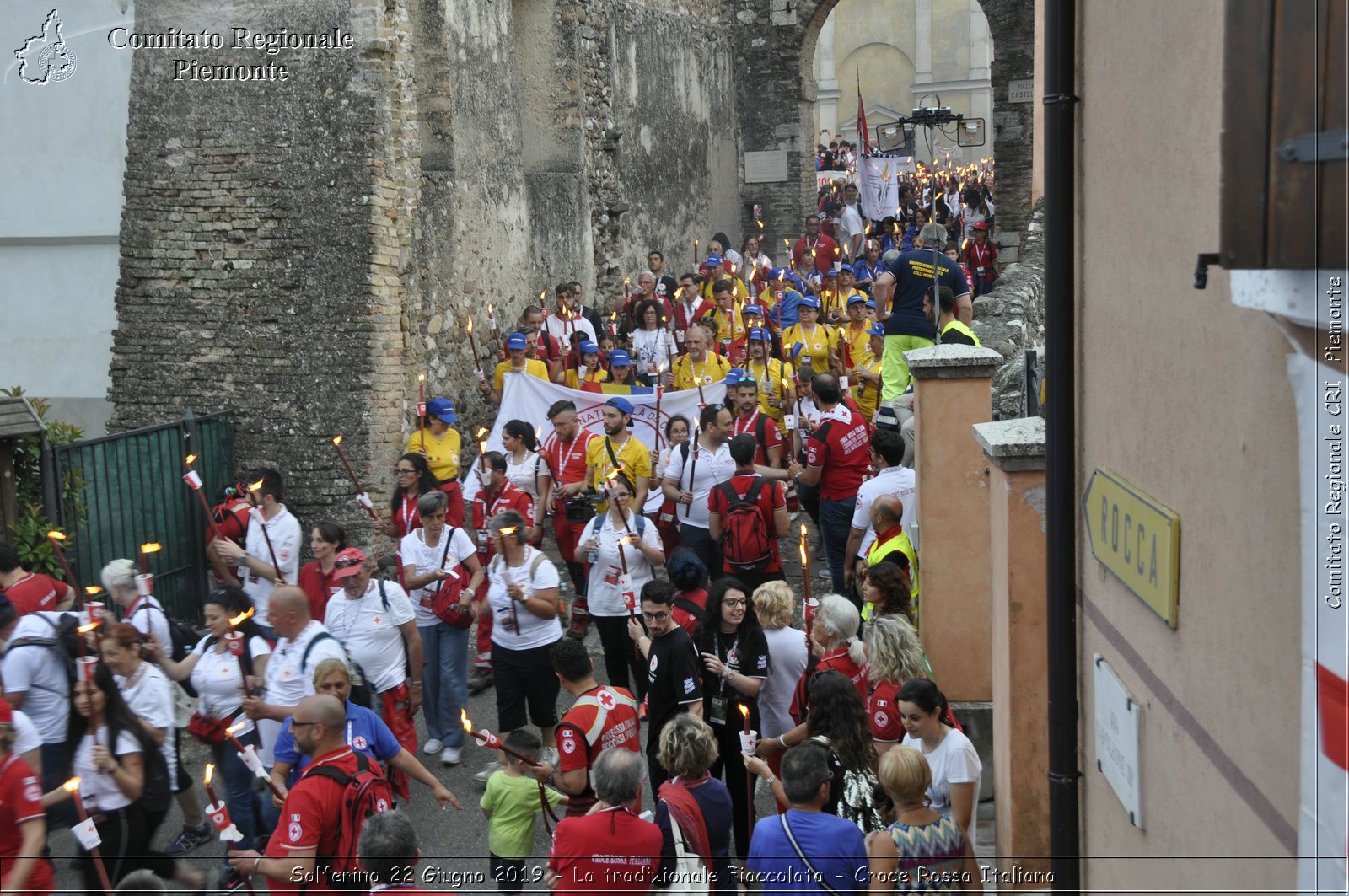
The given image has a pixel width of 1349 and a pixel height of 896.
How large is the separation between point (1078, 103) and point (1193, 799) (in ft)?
7.51

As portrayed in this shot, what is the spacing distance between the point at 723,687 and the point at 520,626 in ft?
5.03

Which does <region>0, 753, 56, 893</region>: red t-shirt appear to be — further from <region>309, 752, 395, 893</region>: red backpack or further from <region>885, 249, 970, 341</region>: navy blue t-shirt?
<region>885, 249, 970, 341</region>: navy blue t-shirt

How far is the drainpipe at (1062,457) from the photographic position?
14.7ft

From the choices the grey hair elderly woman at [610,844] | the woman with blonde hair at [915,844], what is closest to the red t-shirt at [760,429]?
the grey hair elderly woman at [610,844]

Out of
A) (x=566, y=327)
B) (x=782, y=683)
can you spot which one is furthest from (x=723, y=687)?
(x=566, y=327)

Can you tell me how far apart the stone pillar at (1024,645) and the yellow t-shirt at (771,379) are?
6.08 metres

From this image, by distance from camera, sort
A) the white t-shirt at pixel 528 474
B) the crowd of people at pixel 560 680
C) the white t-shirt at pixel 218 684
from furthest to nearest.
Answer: the white t-shirt at pixel 528 474 → the white t-shirt at pixel 218 684 → the crowd of people at pixel 560 680

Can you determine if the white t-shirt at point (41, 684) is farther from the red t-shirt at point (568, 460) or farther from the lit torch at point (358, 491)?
the red t-shirt at point (568, 460)

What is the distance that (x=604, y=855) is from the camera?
4.92m

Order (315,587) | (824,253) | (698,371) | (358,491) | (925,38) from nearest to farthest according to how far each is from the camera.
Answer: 1. (315,587)
2. (358,491)
3. (698,371)
4. (824,253)
5. (925,38)

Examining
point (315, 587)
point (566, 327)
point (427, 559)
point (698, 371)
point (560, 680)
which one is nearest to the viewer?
point (560, 680)

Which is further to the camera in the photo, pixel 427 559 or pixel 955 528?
pixel 427 559

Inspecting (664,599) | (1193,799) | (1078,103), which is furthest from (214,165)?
(1193,799)

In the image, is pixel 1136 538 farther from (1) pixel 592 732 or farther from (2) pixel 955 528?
(2) pixel 955 528
